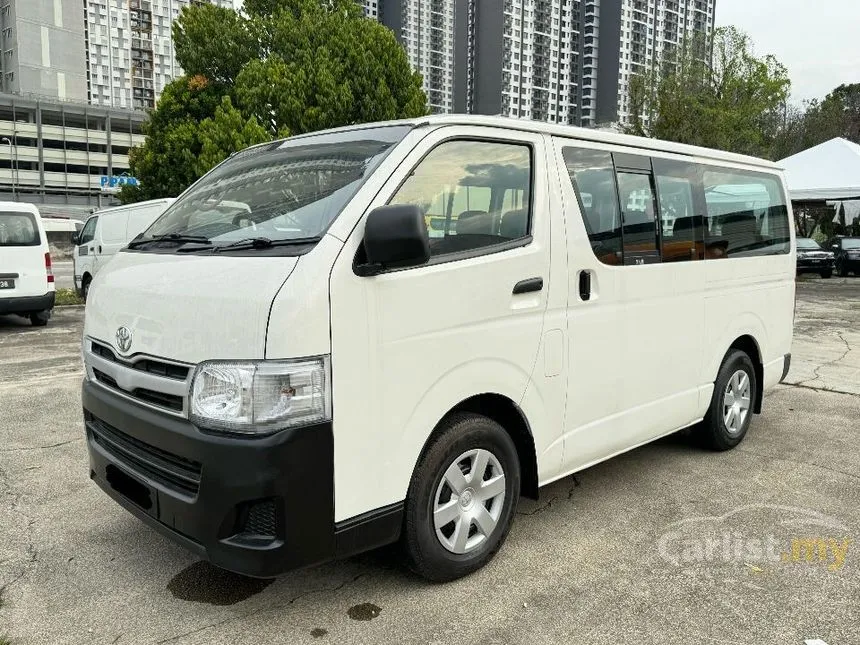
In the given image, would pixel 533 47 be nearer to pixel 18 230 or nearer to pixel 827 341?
pixel 827 341

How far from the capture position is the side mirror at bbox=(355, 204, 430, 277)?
2.53 meters

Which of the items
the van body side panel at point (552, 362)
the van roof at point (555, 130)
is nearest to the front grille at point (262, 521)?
the van body side panel at point (552, 362)

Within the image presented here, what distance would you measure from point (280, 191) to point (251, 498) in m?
1.42

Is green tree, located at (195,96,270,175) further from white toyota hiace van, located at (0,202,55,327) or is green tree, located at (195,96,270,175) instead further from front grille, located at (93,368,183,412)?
front grille, located at (93,368,183,412)

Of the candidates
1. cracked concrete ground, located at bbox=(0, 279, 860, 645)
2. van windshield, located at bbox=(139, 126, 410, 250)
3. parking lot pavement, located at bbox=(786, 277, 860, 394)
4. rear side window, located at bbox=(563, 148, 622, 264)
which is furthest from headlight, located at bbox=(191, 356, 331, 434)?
parking lot pavement, located at bbox=(786, 277, 860, 394)

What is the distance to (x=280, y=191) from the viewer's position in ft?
10.5

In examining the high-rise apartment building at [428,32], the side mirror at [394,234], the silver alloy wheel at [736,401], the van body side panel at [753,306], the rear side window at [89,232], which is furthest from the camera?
the high-rise apartment building at [428,32]

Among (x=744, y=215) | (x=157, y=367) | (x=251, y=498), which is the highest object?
(x=744, y=215)

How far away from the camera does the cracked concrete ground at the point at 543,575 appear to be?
278 cm

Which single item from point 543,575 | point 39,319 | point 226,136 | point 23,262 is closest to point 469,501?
point 543,575

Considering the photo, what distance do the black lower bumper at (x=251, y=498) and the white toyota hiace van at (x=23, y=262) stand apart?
9352mm

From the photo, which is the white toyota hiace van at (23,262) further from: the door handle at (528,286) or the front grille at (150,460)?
the door handle at (528,286)

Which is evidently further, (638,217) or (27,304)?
(27,304)

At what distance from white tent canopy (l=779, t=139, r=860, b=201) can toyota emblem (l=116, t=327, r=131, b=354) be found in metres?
19.2
